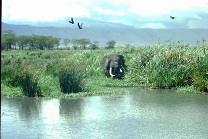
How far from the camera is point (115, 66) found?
18.9 meters

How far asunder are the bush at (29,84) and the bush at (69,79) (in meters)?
1.06

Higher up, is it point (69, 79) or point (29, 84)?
point (69, 79)

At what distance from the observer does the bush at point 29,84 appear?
12109mm

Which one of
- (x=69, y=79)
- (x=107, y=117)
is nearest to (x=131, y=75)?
(x=69, y=79)

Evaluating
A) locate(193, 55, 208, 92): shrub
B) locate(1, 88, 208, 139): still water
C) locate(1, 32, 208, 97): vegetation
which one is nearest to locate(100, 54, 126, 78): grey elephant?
locate(1, 32, 208, 97): vegetation

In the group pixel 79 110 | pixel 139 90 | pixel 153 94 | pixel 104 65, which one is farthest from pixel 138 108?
pixel 104 65

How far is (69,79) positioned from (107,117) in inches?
169

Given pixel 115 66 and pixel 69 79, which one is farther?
pixel 115 66

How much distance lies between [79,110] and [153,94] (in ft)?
14.8

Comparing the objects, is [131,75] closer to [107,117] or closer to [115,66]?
[115,66]

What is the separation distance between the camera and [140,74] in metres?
17.0

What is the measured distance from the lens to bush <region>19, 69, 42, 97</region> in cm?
1211

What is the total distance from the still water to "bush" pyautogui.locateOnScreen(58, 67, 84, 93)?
1116mm

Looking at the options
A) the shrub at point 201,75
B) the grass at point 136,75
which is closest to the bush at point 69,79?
the grass at point 136,75
